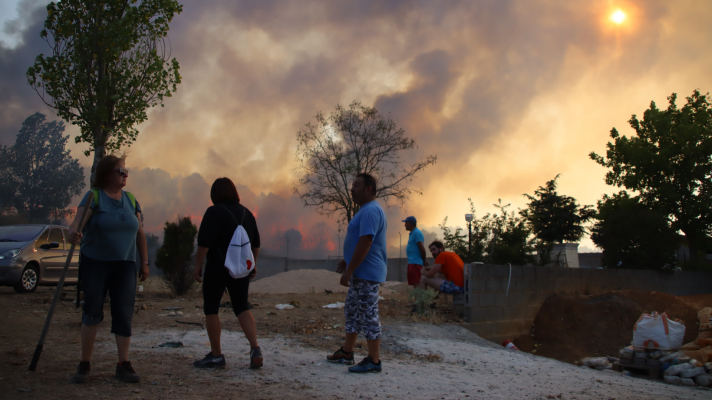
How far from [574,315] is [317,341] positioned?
7.71m

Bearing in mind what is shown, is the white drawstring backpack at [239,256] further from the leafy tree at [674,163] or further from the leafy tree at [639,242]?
the leafy tree at [674,163]

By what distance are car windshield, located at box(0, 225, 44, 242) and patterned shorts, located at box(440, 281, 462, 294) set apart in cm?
964

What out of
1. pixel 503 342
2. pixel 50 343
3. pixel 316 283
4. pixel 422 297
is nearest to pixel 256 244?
pixel 50 343

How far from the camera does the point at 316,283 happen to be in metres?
19.5

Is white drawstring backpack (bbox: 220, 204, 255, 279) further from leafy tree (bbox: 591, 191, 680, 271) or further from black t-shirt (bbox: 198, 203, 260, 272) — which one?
leafy tree (bbox: 591, 191, 680, 271)

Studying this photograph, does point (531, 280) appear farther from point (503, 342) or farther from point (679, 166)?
point (679, 166)

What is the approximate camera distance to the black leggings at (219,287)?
385cm

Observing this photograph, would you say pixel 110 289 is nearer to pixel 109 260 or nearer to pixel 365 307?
pixel 109 260

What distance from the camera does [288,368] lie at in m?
4.09

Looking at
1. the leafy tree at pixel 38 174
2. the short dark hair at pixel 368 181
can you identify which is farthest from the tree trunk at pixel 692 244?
the leafy tree at pixel 38 174

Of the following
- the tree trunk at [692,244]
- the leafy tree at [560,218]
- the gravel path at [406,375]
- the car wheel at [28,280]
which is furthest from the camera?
the leafy tree at [560,218]

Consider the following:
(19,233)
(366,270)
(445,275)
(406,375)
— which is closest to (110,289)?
(366,270)

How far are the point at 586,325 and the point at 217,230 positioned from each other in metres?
9.92

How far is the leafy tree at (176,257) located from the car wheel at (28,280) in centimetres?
301
